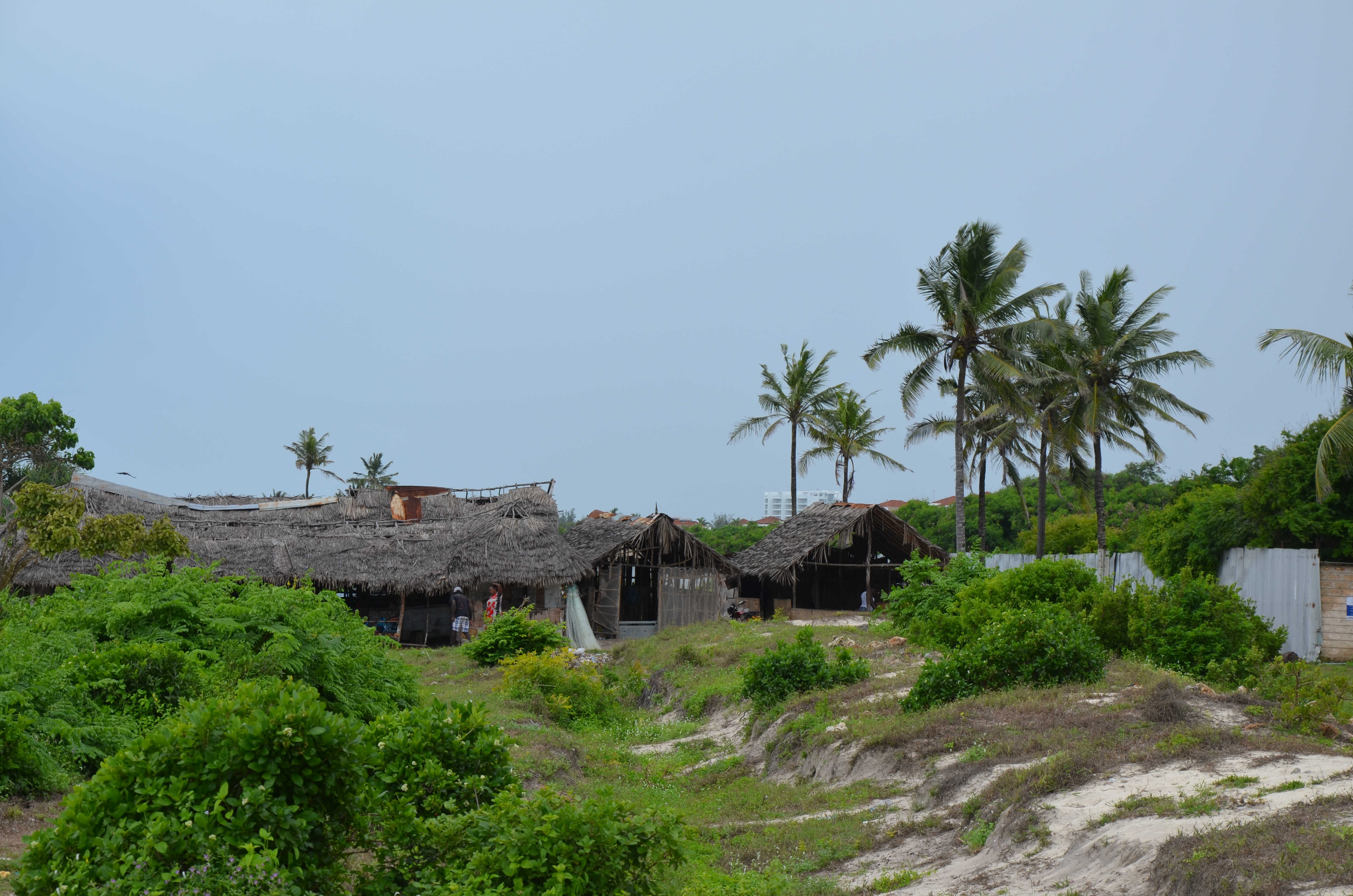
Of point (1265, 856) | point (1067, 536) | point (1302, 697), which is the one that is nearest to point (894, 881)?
point (1265, 856)

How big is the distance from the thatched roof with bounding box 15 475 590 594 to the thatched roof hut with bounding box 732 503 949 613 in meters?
6.04

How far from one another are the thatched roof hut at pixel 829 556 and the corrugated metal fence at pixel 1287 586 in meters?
9.50

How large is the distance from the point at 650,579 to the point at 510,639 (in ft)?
30.8

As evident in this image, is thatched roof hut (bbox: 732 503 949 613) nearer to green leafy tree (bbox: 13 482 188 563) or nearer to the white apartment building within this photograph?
green leafy tree (bbox: 13 482 188 563)

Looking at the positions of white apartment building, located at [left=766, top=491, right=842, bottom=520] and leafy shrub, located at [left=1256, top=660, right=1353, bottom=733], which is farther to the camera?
white apartment building, located at [left=766, top=491, right=842, bottom=520]

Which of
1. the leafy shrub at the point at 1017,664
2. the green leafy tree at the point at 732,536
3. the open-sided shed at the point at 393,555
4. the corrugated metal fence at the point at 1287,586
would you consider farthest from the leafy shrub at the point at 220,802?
the green leafy tree at the point at 732,536

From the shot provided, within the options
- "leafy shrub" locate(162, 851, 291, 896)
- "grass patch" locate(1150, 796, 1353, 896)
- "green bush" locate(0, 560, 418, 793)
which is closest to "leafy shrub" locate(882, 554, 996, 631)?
"green bush" locate(0, 560, 418, 793)

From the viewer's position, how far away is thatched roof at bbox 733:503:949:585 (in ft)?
89.1

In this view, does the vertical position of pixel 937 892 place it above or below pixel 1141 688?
below

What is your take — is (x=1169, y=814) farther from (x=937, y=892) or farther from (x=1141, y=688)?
(x=1141, y=688)

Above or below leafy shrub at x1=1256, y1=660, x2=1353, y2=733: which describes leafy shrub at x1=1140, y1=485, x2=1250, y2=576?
above

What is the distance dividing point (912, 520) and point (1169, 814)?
42.0m

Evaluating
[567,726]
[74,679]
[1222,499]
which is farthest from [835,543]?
[74,679]

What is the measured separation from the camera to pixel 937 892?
5.77 metres
